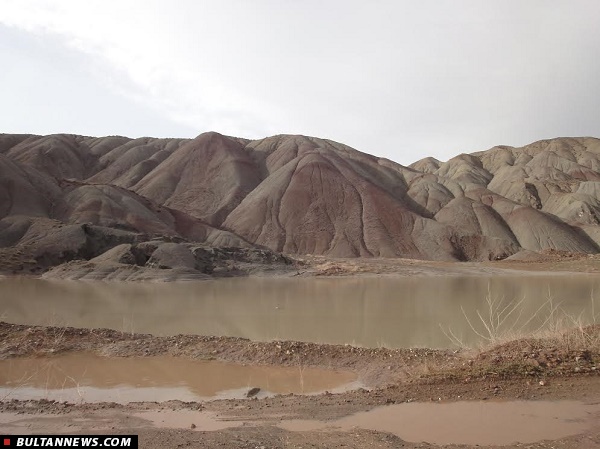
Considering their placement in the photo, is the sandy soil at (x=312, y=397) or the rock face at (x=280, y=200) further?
the rock face at (x=280, y=200)

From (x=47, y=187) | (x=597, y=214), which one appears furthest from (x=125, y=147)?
(x=597, y=214)

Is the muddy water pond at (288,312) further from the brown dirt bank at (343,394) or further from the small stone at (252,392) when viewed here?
the small stone at (252,392)

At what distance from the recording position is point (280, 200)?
8638 cm

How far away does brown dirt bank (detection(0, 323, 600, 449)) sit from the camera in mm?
5652

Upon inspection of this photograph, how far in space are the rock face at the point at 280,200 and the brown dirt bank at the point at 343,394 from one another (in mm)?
35610

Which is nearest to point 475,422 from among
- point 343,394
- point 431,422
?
point 431,422

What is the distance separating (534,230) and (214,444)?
86672 millimetres

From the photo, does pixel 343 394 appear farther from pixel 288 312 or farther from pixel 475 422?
pixel 288 312

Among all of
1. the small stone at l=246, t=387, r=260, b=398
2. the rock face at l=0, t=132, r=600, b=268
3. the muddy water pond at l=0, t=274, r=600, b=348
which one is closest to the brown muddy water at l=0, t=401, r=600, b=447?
the small stone at l=246, t=387, r=260, b=398

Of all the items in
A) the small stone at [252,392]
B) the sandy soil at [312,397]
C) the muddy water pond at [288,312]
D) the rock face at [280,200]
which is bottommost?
the muddy water pond at [288,312]

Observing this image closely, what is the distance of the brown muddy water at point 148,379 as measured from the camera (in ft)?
29.1

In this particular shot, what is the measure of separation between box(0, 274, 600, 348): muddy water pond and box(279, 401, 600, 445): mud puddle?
3.01 metres

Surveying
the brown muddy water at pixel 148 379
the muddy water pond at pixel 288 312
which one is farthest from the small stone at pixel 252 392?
the muddy water pond at pixel 288 312

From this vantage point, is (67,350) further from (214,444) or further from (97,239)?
(97,239)
